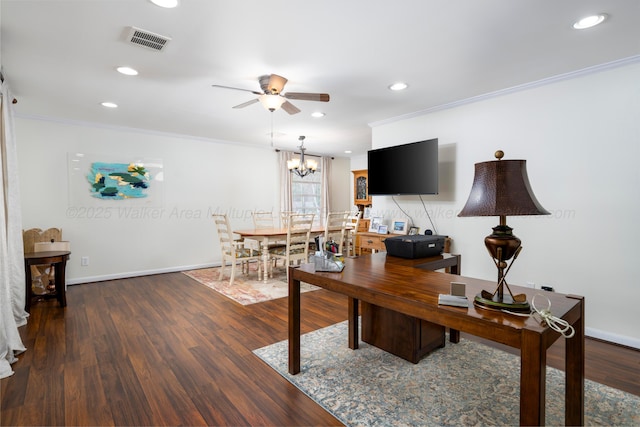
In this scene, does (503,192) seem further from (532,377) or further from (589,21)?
(589,21)

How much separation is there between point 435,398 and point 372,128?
370 cm

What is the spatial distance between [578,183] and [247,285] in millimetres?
3987

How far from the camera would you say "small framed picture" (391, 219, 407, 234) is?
14.0ft

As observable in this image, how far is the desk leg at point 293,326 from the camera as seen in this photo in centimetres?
215

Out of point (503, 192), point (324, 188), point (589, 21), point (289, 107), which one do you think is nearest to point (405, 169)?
point (289, 107)

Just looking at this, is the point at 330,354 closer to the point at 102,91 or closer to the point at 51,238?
the point at 102,91

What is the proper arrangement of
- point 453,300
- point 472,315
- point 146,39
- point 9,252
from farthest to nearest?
point 9,252
point 146,39
point 453,300
point 472,315

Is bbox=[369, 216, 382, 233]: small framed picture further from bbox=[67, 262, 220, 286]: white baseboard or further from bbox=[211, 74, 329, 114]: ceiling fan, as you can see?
bbox=[67, 262, 220, 286]: white baseboard

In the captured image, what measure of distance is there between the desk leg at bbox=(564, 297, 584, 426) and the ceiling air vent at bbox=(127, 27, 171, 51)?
2985 millimetres

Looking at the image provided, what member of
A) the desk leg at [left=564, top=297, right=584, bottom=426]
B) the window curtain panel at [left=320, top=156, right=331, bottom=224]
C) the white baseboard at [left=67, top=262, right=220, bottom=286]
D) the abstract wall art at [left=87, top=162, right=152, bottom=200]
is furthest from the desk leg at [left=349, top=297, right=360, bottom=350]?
the window curtain panel at [left=320, top=156, right=331, bottom=224]

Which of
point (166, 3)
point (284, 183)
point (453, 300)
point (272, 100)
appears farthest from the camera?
point (284, 183)

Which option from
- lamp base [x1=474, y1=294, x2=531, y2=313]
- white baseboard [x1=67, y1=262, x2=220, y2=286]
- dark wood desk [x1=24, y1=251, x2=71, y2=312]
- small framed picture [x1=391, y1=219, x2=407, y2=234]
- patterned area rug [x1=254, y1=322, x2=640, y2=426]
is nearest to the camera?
lamp base [x1=474, y1=294, x2=531, y2=313]

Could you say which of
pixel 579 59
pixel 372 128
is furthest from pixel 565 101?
pixel 372 128

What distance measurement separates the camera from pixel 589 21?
2053 mm
